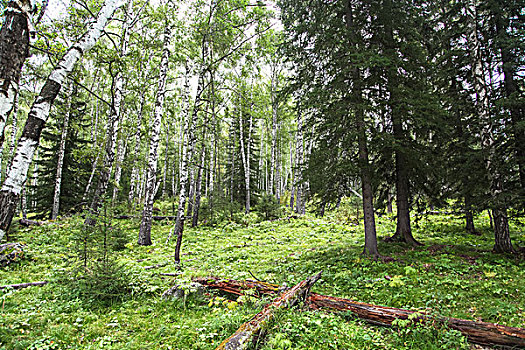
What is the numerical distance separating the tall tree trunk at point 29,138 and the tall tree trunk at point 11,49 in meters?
0.26

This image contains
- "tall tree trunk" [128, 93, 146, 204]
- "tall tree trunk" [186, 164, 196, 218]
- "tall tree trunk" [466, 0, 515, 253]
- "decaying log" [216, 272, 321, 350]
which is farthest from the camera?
"tall tree trunk" [128, 93, 146, 204]

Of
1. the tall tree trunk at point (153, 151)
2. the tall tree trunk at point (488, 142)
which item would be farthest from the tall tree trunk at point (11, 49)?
the tall tree trunk at point (488, 142)

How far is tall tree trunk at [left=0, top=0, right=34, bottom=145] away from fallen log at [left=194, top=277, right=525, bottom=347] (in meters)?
4.91

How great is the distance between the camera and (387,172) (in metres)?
9.98

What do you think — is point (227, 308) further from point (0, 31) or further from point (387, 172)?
point (387, 172)

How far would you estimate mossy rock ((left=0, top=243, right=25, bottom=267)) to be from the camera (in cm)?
765

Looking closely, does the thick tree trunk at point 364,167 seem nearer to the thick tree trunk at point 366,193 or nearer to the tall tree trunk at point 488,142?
the thick tree trunk at point 366,193

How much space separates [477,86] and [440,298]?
7.29 m

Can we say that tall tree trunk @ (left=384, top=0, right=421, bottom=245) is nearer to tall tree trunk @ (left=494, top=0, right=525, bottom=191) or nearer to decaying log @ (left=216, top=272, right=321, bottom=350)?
tall tree trunk @ (left=494, top=0, right=525, bottom=191)

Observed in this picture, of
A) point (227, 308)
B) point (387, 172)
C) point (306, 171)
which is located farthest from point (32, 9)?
point (387, 172)

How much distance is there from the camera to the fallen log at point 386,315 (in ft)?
12.1

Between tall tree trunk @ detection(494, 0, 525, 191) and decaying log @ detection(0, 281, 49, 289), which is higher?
tall tree trunk @ detection(494, 0, 525, 191)

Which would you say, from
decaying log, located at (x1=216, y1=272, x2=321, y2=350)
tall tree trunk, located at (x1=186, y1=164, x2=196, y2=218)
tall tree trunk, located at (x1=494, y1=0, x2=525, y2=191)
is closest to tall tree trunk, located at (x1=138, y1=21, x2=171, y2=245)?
tall tree trunk, located at (x1=186, y1=164, x2=196, y2=218)

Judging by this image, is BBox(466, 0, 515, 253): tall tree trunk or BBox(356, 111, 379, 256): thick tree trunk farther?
BBox(356, 111, 379, 256): thick tree trunk
